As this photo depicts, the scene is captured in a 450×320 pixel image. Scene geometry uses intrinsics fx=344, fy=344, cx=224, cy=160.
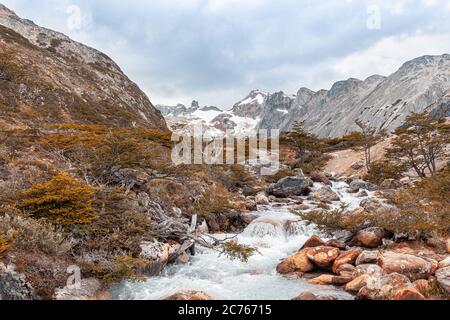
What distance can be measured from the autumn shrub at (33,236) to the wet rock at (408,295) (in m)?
8.39

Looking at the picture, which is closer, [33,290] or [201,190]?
[33,290]

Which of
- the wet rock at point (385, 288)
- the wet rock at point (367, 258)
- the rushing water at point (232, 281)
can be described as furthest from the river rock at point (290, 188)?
the wet rock at point (385, 288)

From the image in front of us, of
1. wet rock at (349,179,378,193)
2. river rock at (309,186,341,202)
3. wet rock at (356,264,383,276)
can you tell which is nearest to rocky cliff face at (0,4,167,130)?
river rock at (309,186,341,202)

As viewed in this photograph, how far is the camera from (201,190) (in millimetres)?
21047

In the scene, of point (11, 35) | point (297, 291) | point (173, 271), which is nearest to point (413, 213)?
point (297, 291)

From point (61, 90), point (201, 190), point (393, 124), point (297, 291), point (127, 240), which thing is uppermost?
point (393, 124)

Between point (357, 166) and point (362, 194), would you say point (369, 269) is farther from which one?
point (357, 166)

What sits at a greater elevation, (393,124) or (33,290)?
(393,124)

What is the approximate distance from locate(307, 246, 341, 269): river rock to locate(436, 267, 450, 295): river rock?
344 cm

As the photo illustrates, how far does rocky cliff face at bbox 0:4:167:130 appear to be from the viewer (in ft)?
125

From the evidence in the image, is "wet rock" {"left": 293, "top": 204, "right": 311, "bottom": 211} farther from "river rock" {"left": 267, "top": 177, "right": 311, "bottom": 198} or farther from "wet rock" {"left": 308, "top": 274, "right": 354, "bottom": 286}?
"wet rock" {"left": 308, "top": 274, "right": 354, "bottom": 286}

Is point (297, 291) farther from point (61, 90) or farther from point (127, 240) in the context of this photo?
point (61, 90)

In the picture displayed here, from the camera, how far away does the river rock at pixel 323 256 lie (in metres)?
12.1
